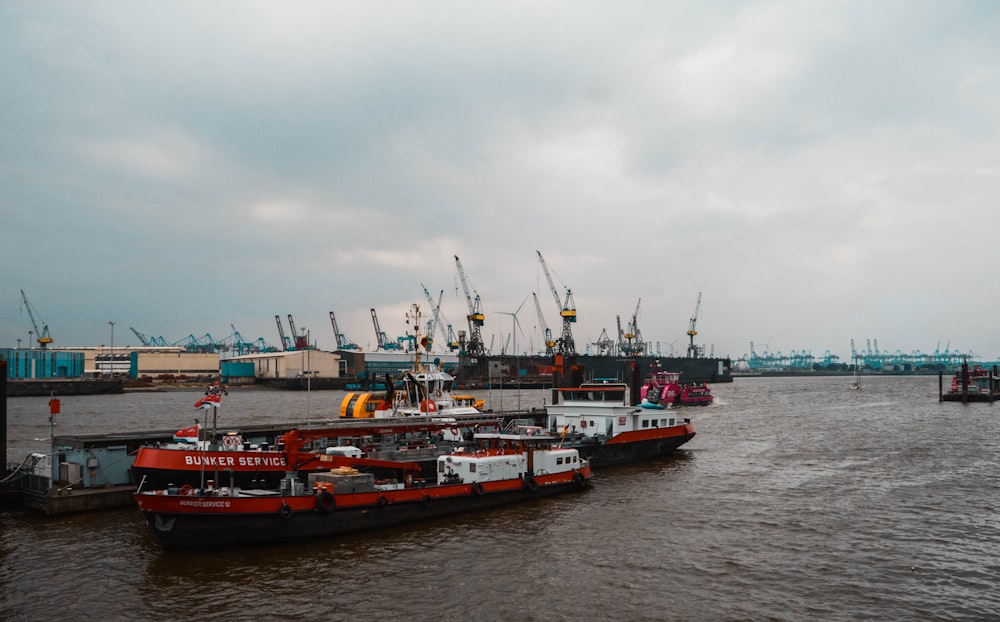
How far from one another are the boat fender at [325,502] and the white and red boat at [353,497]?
0.04 metres

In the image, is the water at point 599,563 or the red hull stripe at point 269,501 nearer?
the water at point 599,563

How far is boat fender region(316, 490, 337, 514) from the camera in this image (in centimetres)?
2420

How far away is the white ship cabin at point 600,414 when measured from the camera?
45438mm

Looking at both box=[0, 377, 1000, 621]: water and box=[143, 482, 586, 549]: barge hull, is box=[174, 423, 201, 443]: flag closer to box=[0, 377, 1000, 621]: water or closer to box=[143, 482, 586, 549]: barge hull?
box=[0, 377, 1000, 621]: water

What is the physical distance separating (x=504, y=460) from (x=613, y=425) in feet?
52.2

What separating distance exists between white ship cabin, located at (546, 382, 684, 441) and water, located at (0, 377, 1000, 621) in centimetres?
776

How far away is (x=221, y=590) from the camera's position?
64.3 feet

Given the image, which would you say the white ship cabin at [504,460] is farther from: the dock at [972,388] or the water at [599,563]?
the dock at [972,388]

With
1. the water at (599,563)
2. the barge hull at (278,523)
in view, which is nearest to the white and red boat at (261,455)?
the barge hull at (278,523)

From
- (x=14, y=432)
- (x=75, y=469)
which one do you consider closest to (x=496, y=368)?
(x=14, y=432)

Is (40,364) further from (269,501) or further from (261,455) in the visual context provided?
(269,501)

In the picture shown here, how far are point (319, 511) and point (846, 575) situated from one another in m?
18.2

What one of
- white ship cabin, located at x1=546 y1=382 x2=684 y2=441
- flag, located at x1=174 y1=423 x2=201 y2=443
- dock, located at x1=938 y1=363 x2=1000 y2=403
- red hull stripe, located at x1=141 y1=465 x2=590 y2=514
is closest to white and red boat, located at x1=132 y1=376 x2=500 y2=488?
flag, located at x1=174 y1=423 x2=201 y2=443

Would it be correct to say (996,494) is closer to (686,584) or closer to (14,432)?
(686,584)
